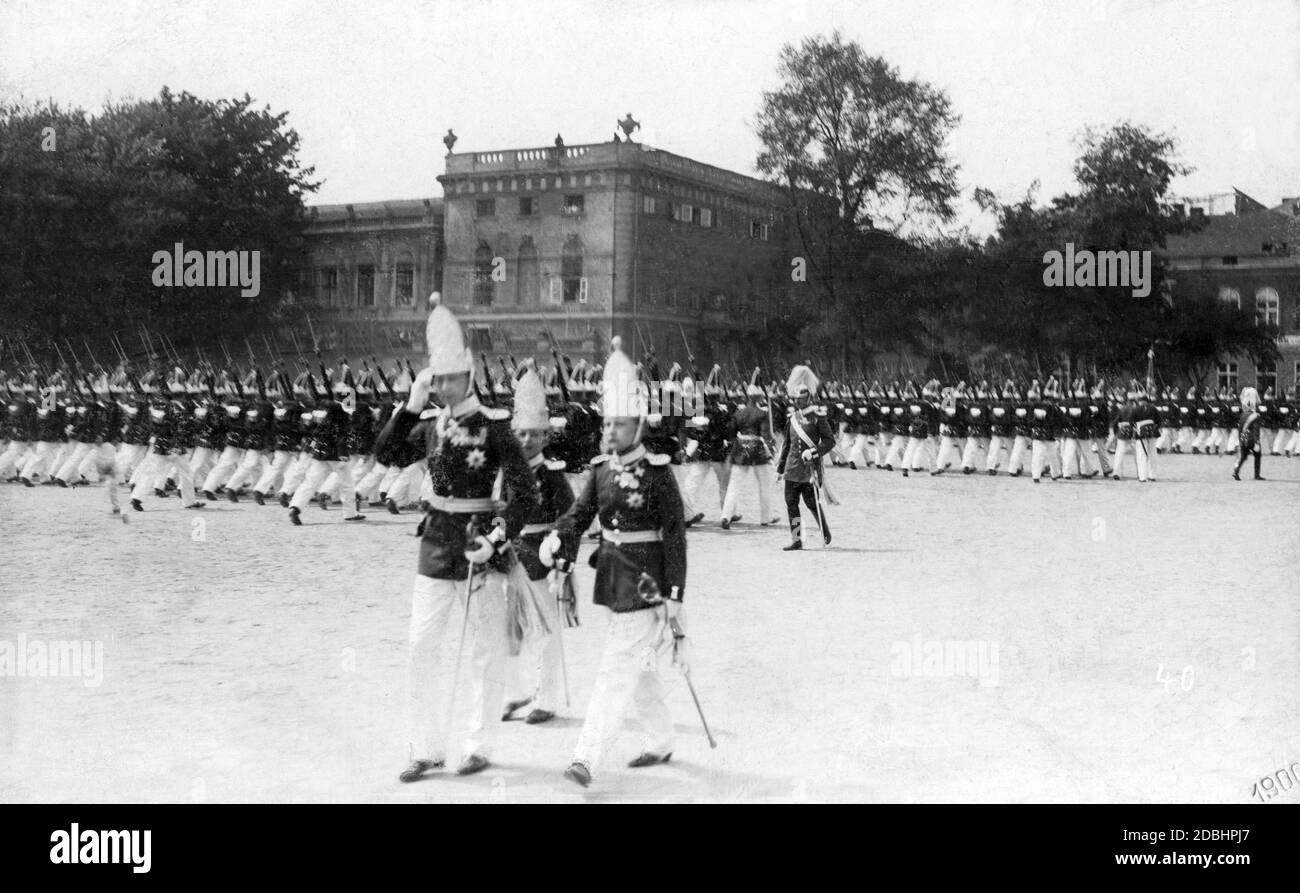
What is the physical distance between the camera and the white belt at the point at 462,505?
6648 millimetres

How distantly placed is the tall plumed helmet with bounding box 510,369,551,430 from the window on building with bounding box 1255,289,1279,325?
35413 millimetres

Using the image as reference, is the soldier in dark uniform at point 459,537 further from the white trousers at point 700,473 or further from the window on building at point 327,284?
the window on building at point 327,284

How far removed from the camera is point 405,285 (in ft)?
54.7

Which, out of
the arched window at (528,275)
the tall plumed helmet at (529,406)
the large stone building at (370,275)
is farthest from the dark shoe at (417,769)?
the arched window at (528,275)

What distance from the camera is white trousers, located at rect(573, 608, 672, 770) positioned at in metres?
6.38

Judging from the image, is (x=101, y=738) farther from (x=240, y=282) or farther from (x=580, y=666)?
(x=240, y=282)

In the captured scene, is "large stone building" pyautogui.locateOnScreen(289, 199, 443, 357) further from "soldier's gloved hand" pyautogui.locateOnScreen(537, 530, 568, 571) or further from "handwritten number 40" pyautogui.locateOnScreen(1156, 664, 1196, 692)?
"handwritten number 40" pyautogui.locateOnScreen(1156, 664, 1196, 692)

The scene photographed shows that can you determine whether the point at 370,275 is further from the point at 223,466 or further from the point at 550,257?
the point at 223,466

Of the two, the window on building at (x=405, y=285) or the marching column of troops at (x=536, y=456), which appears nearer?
the marching column of troops at (x=536, y=456)

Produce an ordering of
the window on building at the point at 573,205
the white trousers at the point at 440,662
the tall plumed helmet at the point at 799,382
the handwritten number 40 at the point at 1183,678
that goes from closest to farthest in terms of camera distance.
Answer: the white trousers at the point at 440,662 → the handwritten number 40 at the point at 1183,678 → the tall plumed helmet at the point at 799,382 → the window on building at the point at 573,205

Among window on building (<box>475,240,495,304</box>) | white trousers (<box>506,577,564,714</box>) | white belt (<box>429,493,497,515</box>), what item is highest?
window on building (<box>475,240,495,304</box>)

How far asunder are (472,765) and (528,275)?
10.0 meters

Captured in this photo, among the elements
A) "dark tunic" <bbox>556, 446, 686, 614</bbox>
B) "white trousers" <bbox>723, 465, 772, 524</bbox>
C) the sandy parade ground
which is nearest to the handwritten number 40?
the sandy parade ground

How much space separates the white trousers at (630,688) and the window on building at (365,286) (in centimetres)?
1102
